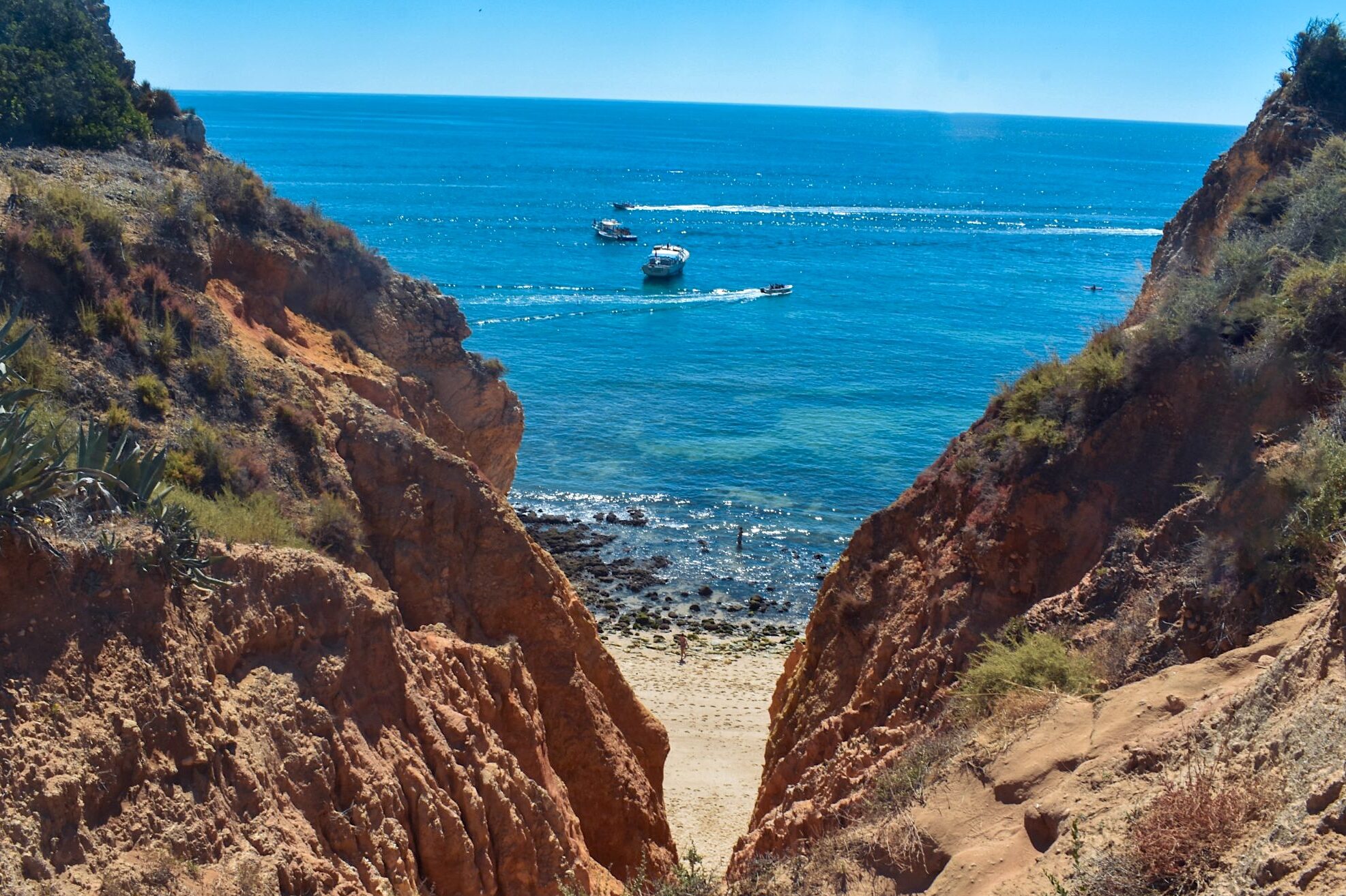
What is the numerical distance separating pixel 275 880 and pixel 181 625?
7.76ft

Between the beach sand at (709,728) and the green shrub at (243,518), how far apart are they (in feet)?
30.8

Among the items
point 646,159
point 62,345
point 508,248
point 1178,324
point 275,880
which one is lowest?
point 275,880

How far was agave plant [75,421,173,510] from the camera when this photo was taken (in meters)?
9.80

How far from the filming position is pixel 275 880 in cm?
905

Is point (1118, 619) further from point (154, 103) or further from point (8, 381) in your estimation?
point (154, 103)

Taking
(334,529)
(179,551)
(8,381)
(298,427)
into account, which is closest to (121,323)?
(298,427)

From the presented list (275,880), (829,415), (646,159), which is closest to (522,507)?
(829,415)

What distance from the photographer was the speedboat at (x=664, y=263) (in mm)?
83312

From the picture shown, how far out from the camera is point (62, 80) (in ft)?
64.2

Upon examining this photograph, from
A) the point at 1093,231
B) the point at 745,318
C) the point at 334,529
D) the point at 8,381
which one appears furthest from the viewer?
the point at 1093,231

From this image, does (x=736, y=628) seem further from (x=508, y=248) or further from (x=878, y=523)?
(x=508, y=248)

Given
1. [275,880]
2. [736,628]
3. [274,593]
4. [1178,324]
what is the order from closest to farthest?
[275,880], [274,593], [1178,324], [736,628]

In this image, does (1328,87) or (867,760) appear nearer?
(867,760)

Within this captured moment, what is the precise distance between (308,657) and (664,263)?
2947 inches
